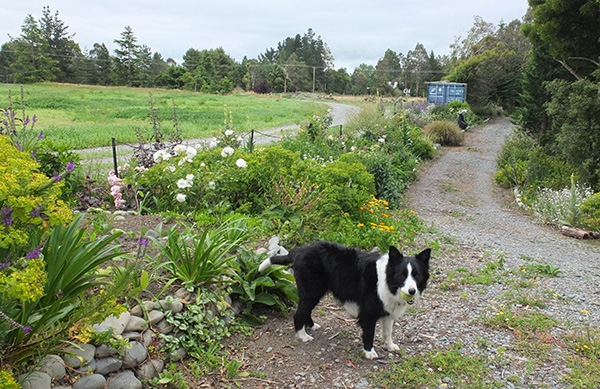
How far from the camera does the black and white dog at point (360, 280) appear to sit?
322 cm

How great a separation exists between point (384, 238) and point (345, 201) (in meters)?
0.99

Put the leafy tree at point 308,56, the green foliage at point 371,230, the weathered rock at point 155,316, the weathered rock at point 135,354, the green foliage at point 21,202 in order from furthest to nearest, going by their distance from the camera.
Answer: the leafy tree at point 308,56 < the green foliage at point 371,230 < the weathered rock at point 155,316 < the weathered rock at point 135,354 < the green foliage at point 21,202

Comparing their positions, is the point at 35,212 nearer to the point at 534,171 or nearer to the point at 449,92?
the point at 534,171

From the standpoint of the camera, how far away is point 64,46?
5169 centimetres

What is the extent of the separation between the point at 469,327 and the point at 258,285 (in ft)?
6.93

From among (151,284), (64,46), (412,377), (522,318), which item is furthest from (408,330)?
(64,46)

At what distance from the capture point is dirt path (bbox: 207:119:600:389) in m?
3.28

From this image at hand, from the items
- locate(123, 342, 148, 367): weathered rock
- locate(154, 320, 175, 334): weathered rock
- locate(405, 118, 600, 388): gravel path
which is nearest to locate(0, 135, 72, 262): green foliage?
locate(123, 342, 148, 367): weathered rock

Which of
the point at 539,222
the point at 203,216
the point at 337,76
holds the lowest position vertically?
the point at 539,222

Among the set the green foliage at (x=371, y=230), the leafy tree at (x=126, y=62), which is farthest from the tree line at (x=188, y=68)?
the green foliage at (x=371, y=230)

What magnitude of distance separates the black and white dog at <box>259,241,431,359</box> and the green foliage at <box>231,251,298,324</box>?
1.20ft

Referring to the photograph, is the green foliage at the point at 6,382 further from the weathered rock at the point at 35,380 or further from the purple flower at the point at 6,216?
the purple flower at the point at 6,216

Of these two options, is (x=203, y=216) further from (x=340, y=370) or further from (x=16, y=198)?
(x=16, y=198)

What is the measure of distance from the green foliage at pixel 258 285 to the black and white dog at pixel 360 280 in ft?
1.20
